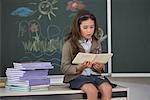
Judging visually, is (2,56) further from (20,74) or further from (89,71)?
(89,71)

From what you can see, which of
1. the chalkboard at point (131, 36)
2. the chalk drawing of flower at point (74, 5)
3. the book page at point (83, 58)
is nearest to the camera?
the book page at point (83, 58)

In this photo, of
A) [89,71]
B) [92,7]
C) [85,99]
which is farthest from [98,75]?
[92,7]

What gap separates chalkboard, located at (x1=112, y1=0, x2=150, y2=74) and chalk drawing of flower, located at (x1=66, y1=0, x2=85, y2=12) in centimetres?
31

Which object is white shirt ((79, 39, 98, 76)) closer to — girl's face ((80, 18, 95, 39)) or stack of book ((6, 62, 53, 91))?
girl's face ((80, 18, 95, 39))

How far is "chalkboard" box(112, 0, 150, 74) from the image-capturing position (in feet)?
8.79

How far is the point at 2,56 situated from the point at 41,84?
60 cm

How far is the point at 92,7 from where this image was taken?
263 centimetres

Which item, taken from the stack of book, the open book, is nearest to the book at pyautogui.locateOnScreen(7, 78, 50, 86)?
the stack of book

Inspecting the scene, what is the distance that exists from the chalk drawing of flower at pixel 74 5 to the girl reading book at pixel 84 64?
489 millimetres

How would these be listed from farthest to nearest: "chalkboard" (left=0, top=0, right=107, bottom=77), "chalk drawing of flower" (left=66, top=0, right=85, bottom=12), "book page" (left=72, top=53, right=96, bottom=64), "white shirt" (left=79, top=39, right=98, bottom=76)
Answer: "chalk drawing of flower" (left=66, top=0, right=85, bottom=12), "chalkboard" (left=0, top=0, right=107, bottom=77), "white shirt" (left=79, top=39, right=98, bottom=76), "book page" (left=72, top=53, right=96, bottom=64)

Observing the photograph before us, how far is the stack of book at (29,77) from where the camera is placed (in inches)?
76.4

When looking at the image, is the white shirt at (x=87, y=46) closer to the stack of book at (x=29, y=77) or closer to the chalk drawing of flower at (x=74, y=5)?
the stack of book at (x=29, y=77)

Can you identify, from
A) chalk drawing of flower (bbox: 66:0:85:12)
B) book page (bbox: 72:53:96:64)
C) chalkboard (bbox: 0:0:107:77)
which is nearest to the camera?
book page (bbox: 72:53:96:64)

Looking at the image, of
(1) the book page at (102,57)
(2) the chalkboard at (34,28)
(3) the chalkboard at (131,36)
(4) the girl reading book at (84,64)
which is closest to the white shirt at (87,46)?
(4) the girl reading book at (84,64)
